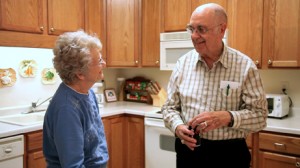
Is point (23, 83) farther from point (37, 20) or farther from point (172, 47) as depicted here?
point (172, 47)

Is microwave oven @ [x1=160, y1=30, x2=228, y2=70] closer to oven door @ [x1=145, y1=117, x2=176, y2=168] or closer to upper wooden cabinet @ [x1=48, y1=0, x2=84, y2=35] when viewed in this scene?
oven door @ [x1=145, y1=117, x2=176, y2=168]

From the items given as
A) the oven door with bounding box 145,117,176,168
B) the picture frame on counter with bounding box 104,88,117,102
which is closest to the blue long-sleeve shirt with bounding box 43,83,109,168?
the oven door with bounding box 145,117,176,168

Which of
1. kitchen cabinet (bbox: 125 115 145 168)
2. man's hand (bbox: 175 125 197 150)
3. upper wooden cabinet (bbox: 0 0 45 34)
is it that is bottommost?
kitchen cabinet (bbox: 125 115 145 168)

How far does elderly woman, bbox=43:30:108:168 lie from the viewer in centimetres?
112

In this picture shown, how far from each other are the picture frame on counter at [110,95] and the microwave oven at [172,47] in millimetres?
879

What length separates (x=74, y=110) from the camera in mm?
1155

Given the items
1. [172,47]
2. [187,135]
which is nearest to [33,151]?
[187,135]

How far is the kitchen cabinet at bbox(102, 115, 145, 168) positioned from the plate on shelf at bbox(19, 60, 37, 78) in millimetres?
840

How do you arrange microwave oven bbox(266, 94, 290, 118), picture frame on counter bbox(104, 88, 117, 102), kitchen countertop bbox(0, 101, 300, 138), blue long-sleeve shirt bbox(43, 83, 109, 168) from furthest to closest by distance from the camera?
picture frame on counter bbox(104, 88, 117, 102) < microwave oven bbox(266, 94, 290, 118) < kitchen countertop bbox(0, 101, 300, 138) < blue long-sleeve shirt bbox(43, 83, 109, 168)

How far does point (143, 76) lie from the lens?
11.5 feet

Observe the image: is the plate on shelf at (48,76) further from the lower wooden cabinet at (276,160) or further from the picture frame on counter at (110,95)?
the lower wooden cabinet at (276,160)

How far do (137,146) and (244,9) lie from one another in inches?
64.9

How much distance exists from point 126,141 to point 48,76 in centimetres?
103

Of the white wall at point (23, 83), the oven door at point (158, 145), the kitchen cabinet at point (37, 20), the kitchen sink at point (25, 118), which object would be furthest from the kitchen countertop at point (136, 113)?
the kitchen cabinet at point (37, 20)
